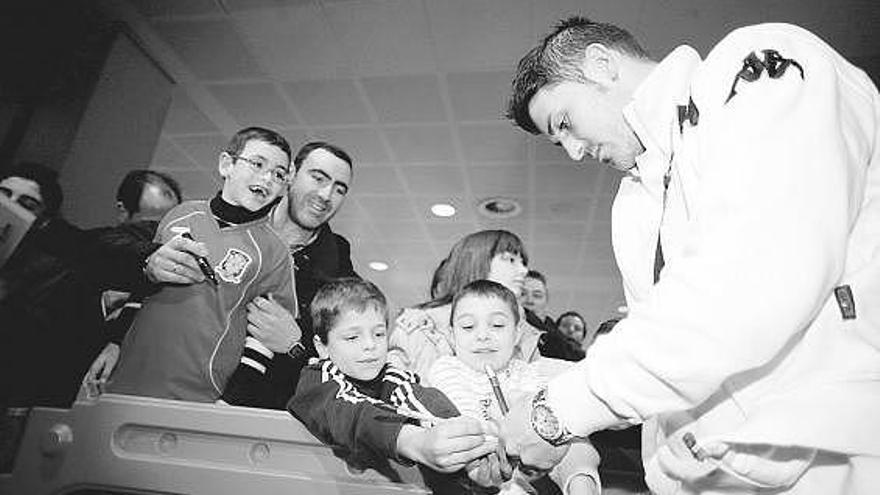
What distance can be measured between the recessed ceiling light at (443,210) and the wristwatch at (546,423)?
4356 millimetres

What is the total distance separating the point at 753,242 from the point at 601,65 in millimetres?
600

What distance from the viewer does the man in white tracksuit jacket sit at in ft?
2.25

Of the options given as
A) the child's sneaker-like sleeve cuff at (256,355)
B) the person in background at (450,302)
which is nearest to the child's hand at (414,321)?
the person in background at (450,302)

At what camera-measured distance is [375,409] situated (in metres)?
1.10

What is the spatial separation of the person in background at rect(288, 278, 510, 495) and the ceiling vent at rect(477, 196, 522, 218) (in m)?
3.58

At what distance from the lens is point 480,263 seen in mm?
2049

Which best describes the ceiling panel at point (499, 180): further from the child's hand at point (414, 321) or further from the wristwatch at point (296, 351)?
the wristwatch at point (296, 351)

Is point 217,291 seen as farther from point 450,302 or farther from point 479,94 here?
point 479,94

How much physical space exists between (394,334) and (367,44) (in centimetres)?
201

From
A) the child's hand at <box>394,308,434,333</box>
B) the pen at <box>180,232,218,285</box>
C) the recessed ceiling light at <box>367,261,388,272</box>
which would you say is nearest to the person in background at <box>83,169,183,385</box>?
the pen at <box>180,232,218,285</box>

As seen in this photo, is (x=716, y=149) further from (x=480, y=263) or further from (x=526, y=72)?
(x=480, y=263)

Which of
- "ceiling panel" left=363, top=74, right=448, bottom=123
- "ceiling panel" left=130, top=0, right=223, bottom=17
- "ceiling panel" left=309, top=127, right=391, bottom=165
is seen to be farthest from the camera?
"ceiling panel" left=309, top=127, right=391, bottom=165

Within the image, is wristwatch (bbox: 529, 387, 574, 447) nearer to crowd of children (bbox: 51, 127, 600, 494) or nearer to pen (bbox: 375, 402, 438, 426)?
crowd of children (bbox: 51, 127, 600, 494)

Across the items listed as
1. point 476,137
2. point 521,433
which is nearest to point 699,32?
point 476,137
